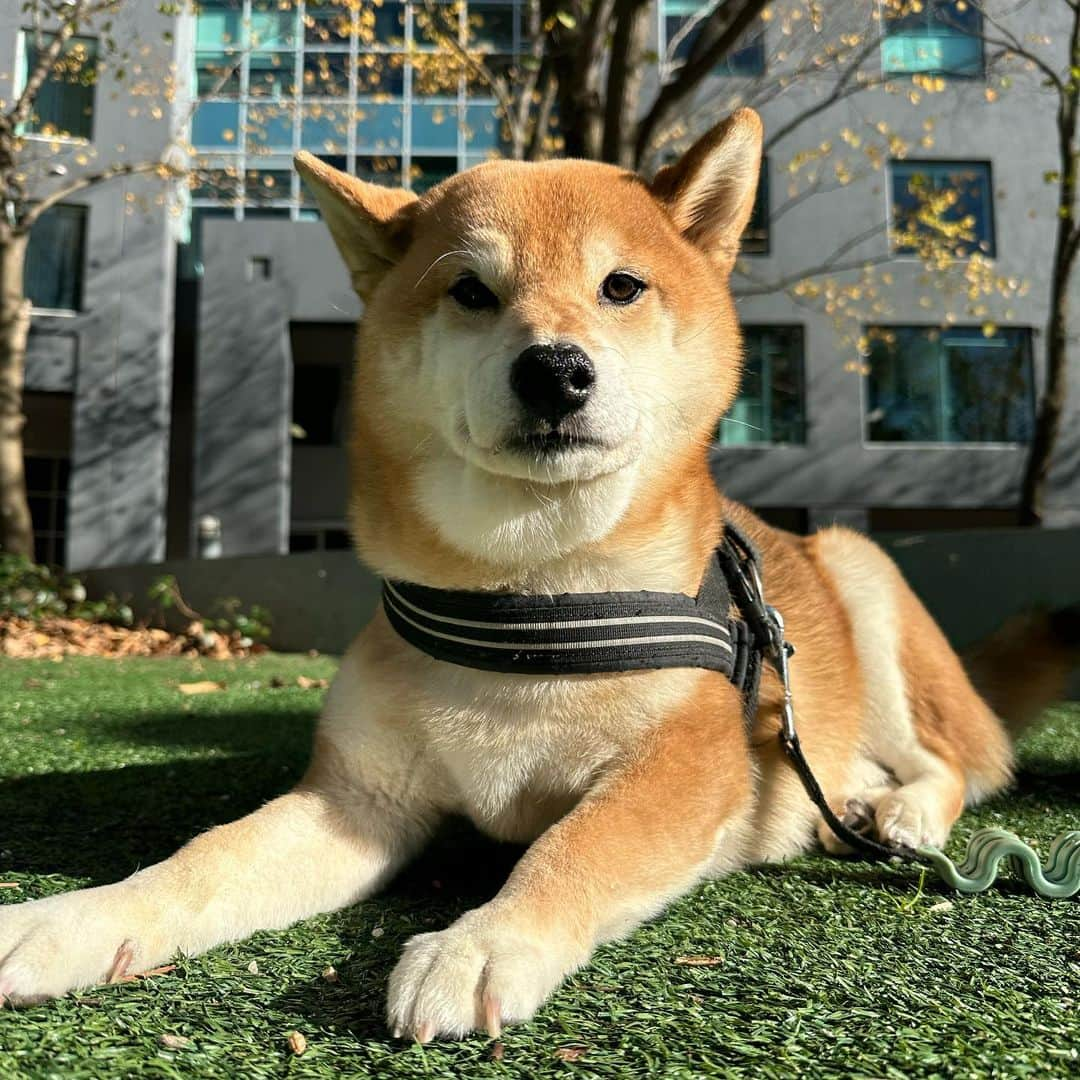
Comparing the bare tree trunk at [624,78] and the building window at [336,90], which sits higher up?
the building window at [336,90]

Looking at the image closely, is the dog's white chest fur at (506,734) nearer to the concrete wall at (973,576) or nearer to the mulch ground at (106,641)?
the concrete wall at (973,576)

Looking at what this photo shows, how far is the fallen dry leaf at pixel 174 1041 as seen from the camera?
1.18 metres

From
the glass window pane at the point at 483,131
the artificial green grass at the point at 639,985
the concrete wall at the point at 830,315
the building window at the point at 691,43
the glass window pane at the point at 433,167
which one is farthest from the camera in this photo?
the concrete wall at the point at 830,315

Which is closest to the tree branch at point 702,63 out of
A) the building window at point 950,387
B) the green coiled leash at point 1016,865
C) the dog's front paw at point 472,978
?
the green coiled leash at point 1016,865

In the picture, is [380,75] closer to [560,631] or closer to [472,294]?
[472,294]

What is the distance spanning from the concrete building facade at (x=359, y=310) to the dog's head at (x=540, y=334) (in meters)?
9.90

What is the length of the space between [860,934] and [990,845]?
0.38 metres

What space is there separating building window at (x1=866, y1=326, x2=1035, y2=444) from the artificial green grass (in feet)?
47.2

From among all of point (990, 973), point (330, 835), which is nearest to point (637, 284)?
point (330, 835)

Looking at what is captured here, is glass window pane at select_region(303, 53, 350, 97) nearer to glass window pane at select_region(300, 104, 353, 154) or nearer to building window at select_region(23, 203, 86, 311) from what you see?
glass window pane at select_region(300, 104, 353, 154)

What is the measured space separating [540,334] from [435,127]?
12395 mm

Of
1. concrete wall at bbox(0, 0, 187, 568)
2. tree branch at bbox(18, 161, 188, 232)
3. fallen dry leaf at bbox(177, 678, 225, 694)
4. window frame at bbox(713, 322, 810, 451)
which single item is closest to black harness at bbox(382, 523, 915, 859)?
fallen dry leaf at bbox(177, 678, 225, 694)

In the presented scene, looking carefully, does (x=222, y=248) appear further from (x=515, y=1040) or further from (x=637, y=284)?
(x=515, y=1040)

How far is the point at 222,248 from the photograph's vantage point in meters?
14.6
